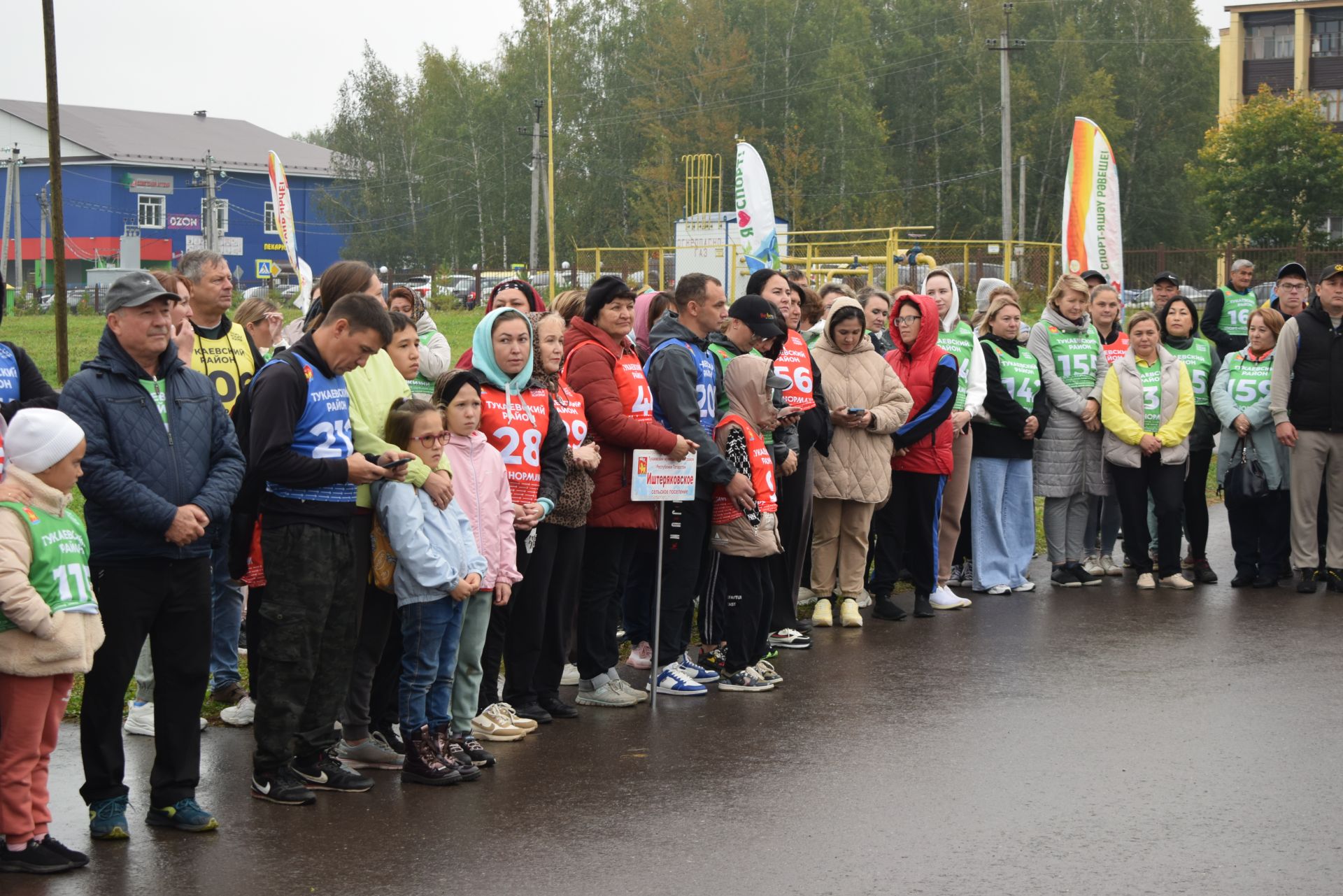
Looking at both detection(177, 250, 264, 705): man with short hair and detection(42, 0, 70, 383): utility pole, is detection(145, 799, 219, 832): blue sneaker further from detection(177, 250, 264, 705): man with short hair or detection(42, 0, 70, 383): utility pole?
detection(42, 0, 70, 383): utility pole

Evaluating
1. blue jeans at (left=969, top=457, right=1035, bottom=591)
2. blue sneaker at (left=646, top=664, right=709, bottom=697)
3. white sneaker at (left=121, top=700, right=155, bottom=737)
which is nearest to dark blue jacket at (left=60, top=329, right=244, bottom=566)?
white sneaker at (left=121, top=700, right=155, bottom=737)

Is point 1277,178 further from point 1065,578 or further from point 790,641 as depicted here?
point 790,641

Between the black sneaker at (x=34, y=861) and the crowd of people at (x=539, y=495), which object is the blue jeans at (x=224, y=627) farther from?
the black sneaker at (x=34, y=861)

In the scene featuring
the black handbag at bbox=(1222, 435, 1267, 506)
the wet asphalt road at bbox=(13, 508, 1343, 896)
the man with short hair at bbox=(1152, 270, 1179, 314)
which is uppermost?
the man with short hair at bbox=(1152, 270, 1179, 314)

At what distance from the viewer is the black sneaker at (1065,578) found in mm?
11164

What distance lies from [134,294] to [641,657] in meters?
4.08

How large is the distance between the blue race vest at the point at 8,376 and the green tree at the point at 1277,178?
49.4 m

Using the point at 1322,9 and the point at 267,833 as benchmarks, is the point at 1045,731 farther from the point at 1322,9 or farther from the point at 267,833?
the point at 1322,9

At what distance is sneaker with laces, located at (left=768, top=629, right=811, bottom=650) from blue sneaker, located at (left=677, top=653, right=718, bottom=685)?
2.68 feet

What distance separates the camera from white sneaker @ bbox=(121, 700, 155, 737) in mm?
6891

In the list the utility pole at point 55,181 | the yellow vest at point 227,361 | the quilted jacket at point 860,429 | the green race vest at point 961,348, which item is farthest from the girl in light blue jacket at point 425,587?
the utility pole at point 55,181

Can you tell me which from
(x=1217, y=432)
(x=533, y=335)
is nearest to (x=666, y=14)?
(x=1217, y=432)

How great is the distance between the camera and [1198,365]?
38.1ft

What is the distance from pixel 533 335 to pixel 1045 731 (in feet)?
10.3
